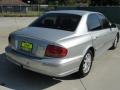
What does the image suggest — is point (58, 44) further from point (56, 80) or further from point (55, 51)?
point (56, 80)

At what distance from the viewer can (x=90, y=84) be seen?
5.85 metres

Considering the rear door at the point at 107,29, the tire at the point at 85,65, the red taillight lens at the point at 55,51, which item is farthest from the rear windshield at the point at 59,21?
the rear door at the point at 107,29

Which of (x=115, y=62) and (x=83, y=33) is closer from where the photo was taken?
(x=83, y=33)

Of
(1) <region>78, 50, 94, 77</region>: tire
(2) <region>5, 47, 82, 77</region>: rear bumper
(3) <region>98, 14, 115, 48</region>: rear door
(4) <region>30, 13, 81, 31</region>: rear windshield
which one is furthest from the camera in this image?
(3) <region>98, 14, 115, 48</region>: rear door

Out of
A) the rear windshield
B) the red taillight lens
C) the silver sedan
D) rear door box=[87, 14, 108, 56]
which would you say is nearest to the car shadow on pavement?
the silver sedan

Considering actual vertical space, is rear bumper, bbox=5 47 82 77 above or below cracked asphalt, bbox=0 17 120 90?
above

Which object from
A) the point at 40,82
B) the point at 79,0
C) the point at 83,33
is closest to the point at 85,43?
the point at 83,33

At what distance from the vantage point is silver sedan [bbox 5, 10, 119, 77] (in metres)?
5.31

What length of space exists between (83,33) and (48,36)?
0.97 metres

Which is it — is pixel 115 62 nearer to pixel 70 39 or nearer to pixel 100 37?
pixel 100 37

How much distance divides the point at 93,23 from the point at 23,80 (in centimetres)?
238

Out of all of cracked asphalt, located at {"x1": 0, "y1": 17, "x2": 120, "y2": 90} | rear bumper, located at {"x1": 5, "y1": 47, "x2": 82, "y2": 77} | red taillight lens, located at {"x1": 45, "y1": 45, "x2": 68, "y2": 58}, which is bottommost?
cracked asphalt, located at {"x1": 0, "y1": 17, "x2": 120, "y2": 90}

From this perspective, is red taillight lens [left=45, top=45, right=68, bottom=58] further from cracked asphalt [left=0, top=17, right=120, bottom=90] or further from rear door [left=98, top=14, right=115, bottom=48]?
rear door [left=98, top=14, right=115, bottom=48]

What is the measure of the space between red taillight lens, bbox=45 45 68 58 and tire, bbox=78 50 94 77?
2.58ft
